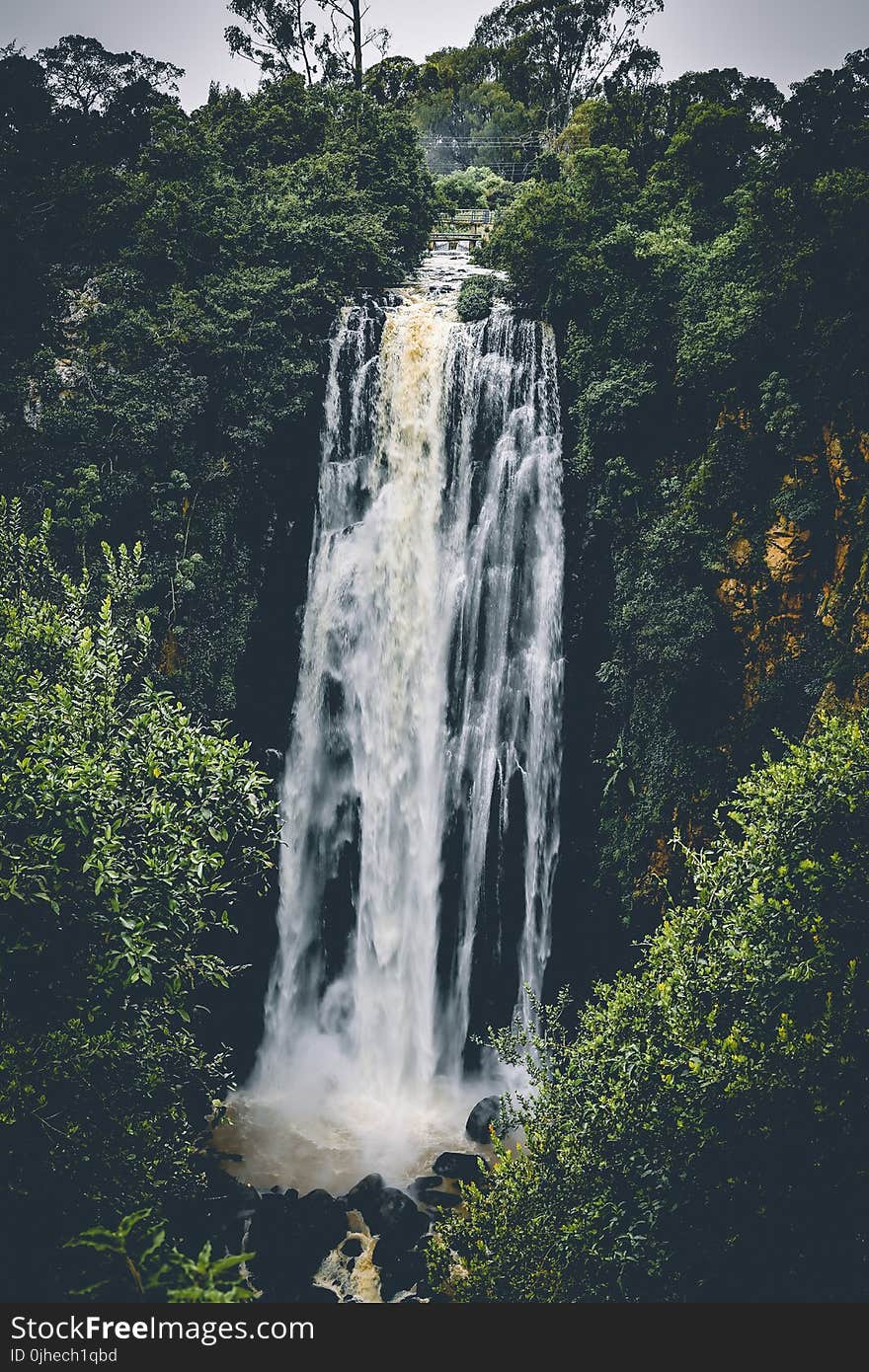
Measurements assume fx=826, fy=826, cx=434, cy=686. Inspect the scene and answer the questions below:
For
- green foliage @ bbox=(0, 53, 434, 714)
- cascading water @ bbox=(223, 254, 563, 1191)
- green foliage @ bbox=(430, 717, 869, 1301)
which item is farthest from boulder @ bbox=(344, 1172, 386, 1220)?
green foliage @ bbox=(0, 53, 434, 714)

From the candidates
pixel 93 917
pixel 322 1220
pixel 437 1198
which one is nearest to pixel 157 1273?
pixel 93 917

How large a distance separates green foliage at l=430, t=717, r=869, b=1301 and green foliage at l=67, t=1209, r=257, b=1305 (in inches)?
163

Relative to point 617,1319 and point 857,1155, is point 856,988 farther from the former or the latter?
point 617,1319

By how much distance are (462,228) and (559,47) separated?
1801 centimetres

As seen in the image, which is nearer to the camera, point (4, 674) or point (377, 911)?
point (4, 674)

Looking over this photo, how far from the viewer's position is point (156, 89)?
2823cm

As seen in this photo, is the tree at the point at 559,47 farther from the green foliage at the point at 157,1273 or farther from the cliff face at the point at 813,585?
the green foliage at the point at 157,1273

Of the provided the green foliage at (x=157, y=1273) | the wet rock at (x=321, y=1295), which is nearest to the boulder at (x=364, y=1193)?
the wet rock at (x=321, y=1295)

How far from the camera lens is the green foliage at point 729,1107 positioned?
7.91 m

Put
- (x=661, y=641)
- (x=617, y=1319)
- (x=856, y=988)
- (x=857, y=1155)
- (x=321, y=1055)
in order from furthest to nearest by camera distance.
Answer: (x=321, y=1055)
(x=661, y=641)
(x=856, y=988)
(x=857, y=1155)
(x=617, y=1319)

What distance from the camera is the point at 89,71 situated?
92.6 feet

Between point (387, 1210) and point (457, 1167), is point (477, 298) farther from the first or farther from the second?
point (387, 1210)

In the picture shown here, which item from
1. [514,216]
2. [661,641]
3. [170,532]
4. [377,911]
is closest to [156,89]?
[514,216]

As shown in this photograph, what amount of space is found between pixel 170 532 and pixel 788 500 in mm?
13199
